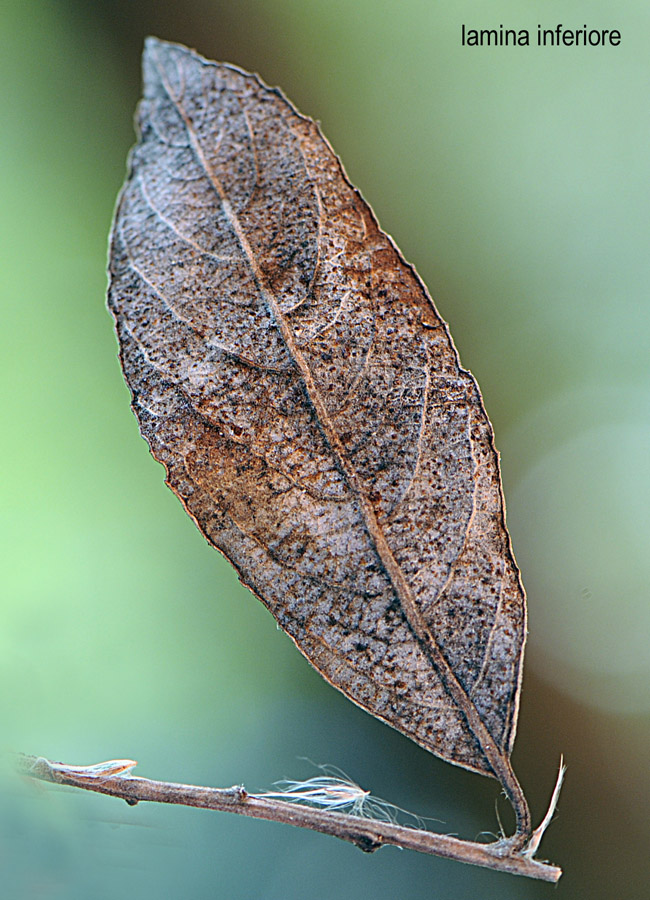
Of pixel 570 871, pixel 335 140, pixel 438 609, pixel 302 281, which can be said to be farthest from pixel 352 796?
pixel 335 140

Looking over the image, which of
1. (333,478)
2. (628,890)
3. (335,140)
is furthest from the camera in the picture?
(335,140)

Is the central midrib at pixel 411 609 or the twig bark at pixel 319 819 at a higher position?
the central midrib at pixel 411 609

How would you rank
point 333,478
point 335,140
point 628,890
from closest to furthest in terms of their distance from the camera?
point 333,478 < point 628,890 < point 335,140

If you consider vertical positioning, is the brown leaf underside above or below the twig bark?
above

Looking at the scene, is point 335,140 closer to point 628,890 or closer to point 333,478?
point 333,478

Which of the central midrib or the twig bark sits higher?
the central midrib
